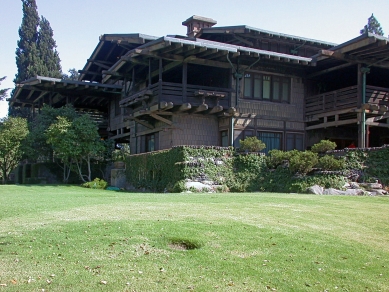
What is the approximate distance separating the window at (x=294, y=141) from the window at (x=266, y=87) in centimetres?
197

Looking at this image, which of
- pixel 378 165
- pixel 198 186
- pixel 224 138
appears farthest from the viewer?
pixel 224 138

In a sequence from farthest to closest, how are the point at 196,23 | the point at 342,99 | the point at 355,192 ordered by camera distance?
the point at 196,23 → the point at 342,99 → the point at 355,192

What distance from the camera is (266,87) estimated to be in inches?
900

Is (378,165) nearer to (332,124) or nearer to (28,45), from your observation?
(332,124)

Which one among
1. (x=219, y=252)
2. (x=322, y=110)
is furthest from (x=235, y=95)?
(x=219, y=252)

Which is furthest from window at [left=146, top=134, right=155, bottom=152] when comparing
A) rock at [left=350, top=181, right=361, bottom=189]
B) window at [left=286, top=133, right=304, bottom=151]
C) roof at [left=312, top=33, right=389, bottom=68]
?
rock at [left=350, top=181, right=361, bottom=189]

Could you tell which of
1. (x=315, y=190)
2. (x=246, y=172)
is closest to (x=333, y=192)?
(x=315, y=190)

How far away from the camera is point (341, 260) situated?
21.2 feet

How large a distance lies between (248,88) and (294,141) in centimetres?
392

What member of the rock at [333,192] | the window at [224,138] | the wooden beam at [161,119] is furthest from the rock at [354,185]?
the wooden beam at [161,119]

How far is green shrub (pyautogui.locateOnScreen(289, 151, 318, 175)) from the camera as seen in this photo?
16984 millimetres

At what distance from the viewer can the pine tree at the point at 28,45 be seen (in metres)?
39.6

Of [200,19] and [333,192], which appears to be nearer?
[333,192]

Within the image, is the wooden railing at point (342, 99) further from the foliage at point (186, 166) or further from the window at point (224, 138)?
the foliage at point (186, 166)
